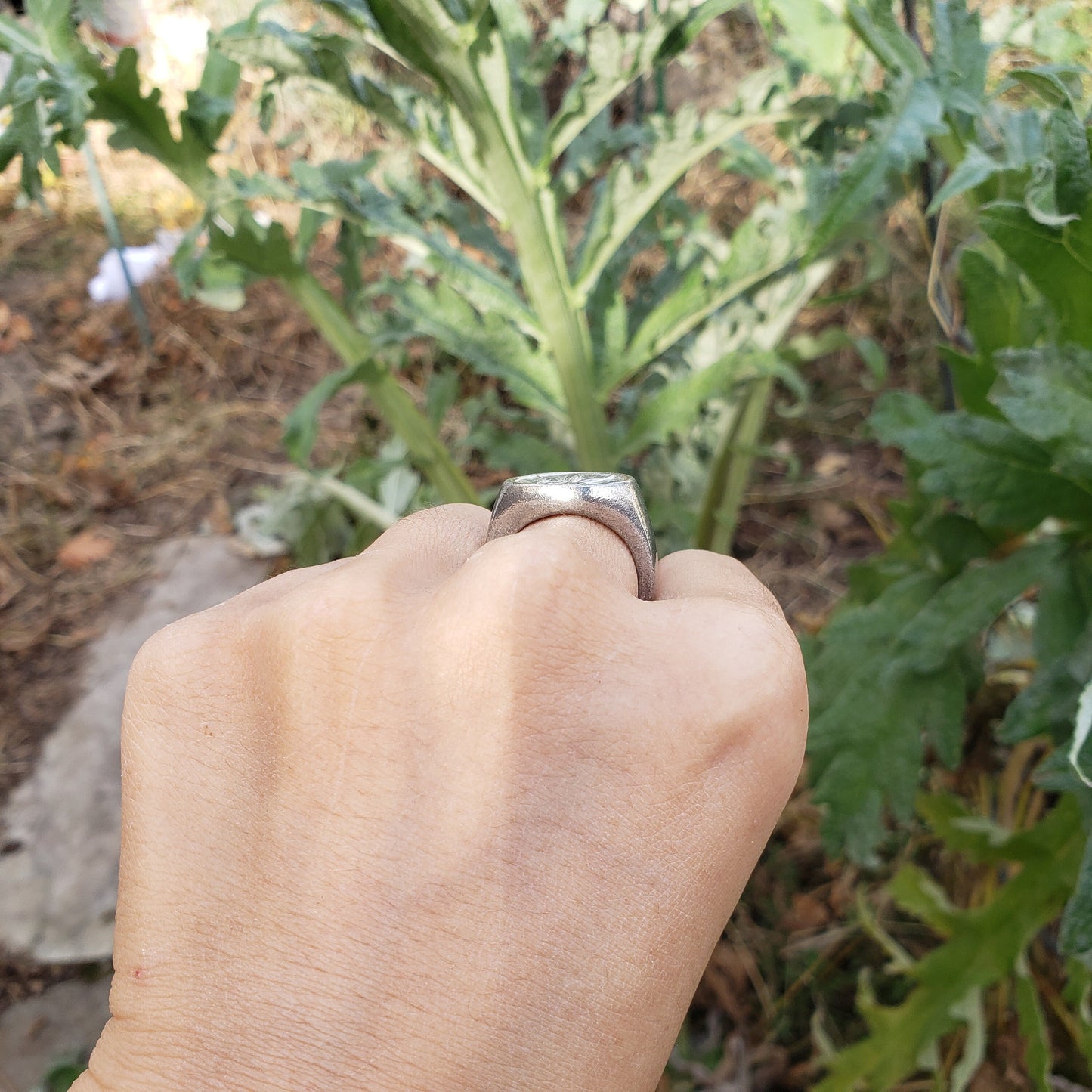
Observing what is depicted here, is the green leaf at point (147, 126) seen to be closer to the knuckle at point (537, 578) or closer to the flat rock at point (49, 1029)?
the knuckle at point (537, 578)

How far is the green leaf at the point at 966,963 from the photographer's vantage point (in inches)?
42.9

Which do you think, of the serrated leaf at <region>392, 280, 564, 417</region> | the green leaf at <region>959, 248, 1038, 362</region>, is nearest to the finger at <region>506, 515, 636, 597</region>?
the green leaf at <region>959, 248, 1038, 362</region>

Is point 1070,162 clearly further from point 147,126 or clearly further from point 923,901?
point 147,126

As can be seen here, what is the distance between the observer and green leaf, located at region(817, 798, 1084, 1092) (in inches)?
42.9

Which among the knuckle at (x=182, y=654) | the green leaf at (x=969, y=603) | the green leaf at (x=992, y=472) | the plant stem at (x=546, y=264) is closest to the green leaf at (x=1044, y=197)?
the green leaf at (x=992, y=472)

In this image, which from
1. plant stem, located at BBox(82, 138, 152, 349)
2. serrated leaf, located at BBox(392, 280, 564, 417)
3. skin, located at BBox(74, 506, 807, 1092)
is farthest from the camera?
plant stem, located at BBox(82, 138, 152, 349)

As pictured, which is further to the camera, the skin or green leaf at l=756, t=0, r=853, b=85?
green leaf at l=756, t=0, r=853, b=85

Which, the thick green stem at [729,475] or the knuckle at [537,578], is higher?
the knuckle at [537,578]

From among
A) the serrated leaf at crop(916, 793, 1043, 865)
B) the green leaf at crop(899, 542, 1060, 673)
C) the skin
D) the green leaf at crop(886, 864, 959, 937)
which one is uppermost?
the skin

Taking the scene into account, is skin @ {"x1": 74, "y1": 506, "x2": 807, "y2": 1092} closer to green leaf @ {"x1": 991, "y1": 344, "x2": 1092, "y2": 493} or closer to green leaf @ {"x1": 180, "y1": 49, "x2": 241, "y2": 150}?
green leaf @ {"x1": 991, "y1": 344, "x2": 1092, "y2": 493}

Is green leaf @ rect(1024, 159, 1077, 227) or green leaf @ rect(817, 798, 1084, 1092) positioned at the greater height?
green leaf @ rect(1024, 159, 1077, 227)

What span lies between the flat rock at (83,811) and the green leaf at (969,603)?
1.22 m

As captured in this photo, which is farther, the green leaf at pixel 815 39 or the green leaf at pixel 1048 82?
the green leaf at pixel 815 39

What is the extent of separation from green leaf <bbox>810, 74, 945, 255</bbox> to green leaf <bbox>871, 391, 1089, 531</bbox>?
24cm
